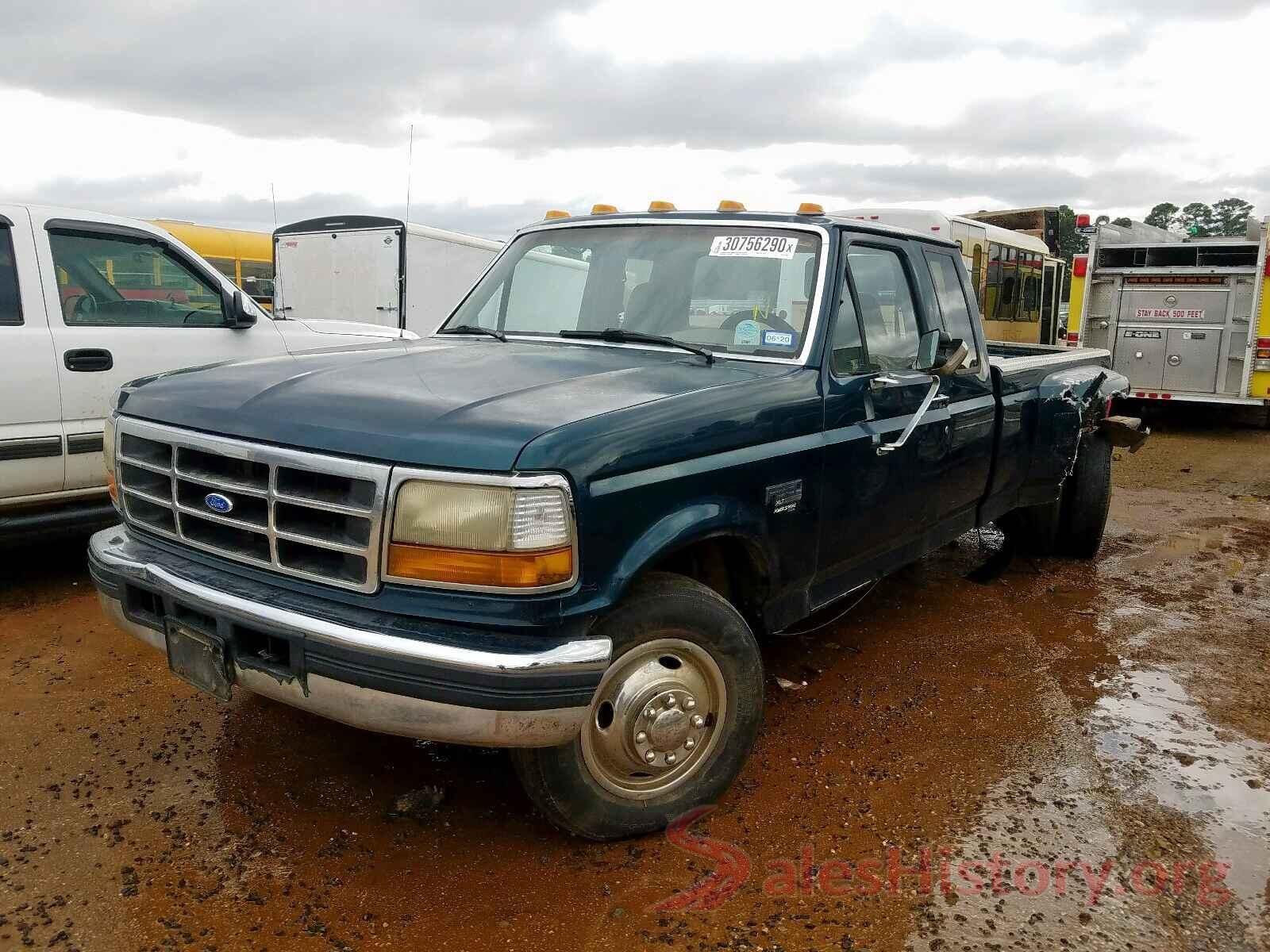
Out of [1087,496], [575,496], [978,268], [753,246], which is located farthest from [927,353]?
[978,268]

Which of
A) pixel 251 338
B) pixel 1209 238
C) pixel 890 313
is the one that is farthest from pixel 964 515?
pixel 1209 238

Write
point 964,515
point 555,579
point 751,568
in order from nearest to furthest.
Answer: point 555,579
point 751,568
point 964,515

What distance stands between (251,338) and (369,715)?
393 cm

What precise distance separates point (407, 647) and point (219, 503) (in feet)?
2.75

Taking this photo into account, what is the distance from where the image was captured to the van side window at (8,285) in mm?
4836

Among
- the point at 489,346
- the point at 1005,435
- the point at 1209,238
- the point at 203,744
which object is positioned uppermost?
the point at 1209,238

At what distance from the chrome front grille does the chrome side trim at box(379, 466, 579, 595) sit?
0.03m

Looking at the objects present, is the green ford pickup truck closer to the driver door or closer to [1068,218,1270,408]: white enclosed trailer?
the driver door

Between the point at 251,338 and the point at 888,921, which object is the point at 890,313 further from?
the point at 251,338

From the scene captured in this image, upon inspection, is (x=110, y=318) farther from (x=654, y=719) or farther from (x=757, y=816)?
(x=757, y=816)

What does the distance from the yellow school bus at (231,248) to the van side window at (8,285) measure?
39.2 feet

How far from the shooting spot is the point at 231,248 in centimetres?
1722

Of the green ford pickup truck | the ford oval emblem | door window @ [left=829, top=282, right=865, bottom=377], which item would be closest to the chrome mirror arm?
the green ford pickup truck

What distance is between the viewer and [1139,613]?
538cm
